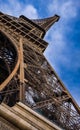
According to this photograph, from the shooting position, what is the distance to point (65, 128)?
15344 millimetres

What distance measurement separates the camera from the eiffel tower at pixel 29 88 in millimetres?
11802

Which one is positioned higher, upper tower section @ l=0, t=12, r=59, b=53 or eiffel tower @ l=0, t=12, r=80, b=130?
upper tower section @ l=0, t=12, r=59, b=53

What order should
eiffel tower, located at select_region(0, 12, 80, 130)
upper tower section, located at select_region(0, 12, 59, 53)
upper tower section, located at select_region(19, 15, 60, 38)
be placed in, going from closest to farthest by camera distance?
1. eiffel tower, located at select_region(0, 12, 80, 130)
2. upper tower section, located at select_region(0, 12, 59, 53)
3. upper tower section, located at select_region(19, 15, 60, 38)

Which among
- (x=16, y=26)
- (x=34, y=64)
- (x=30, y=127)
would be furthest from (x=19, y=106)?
(x=16, y=26)

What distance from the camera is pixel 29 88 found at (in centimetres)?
1786

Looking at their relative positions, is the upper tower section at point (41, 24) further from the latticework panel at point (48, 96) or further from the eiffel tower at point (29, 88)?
the latticework panel at point (48, 96)

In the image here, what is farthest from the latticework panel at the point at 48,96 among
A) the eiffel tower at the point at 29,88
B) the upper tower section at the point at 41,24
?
the upper tower section at the point at 41,24

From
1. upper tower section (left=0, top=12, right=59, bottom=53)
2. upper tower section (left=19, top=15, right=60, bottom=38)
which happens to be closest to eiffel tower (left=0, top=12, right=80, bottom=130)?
upper tower section (left=0, top=12, right=59, bottom=53)

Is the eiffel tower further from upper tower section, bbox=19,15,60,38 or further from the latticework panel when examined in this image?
upper tower section, bbox=19,15,60,38

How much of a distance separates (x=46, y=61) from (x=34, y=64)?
2.02m

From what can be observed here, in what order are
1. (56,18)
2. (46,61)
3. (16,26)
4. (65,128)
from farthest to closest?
(56,18) → (16,26) → (46,61) → (65,128)

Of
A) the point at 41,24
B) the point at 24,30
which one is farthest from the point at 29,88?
the point at 41,24

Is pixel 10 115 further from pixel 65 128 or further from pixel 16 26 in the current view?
pixel 16 26

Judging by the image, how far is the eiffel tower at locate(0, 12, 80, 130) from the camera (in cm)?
1180
